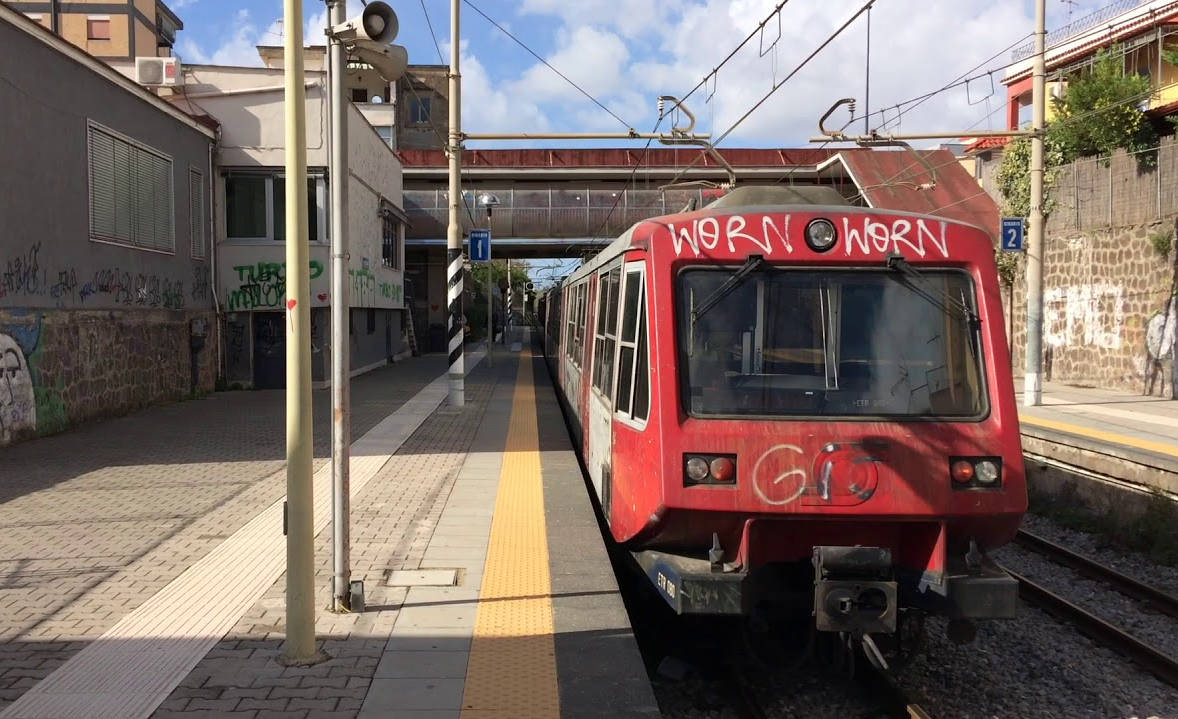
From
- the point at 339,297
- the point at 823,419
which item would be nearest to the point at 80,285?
the point at 339,297

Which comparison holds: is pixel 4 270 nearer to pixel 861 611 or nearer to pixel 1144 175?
pixel 861 611

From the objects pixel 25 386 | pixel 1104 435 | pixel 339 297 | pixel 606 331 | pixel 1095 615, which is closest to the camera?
pixel 339 297

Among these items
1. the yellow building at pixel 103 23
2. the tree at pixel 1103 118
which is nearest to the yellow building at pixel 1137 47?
the tree at pixel 1103 118

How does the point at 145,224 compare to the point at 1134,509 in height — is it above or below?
above

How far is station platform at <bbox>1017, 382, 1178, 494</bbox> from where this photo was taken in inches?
410

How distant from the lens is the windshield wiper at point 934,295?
546cm

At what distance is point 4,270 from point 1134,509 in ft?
43.6

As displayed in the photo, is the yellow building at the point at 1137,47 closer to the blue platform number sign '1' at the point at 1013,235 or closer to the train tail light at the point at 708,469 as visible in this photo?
the blue platform number sign '1' at the point at 1013,235

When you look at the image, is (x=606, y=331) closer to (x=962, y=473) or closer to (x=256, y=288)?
(x=962, y=473)

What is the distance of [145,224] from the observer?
55.2 feet

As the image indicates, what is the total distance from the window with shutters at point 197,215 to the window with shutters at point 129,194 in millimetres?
894

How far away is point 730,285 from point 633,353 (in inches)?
32.5

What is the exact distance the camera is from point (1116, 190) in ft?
68.2

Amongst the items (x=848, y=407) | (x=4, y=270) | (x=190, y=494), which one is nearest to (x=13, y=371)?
(x=4, y=270)
